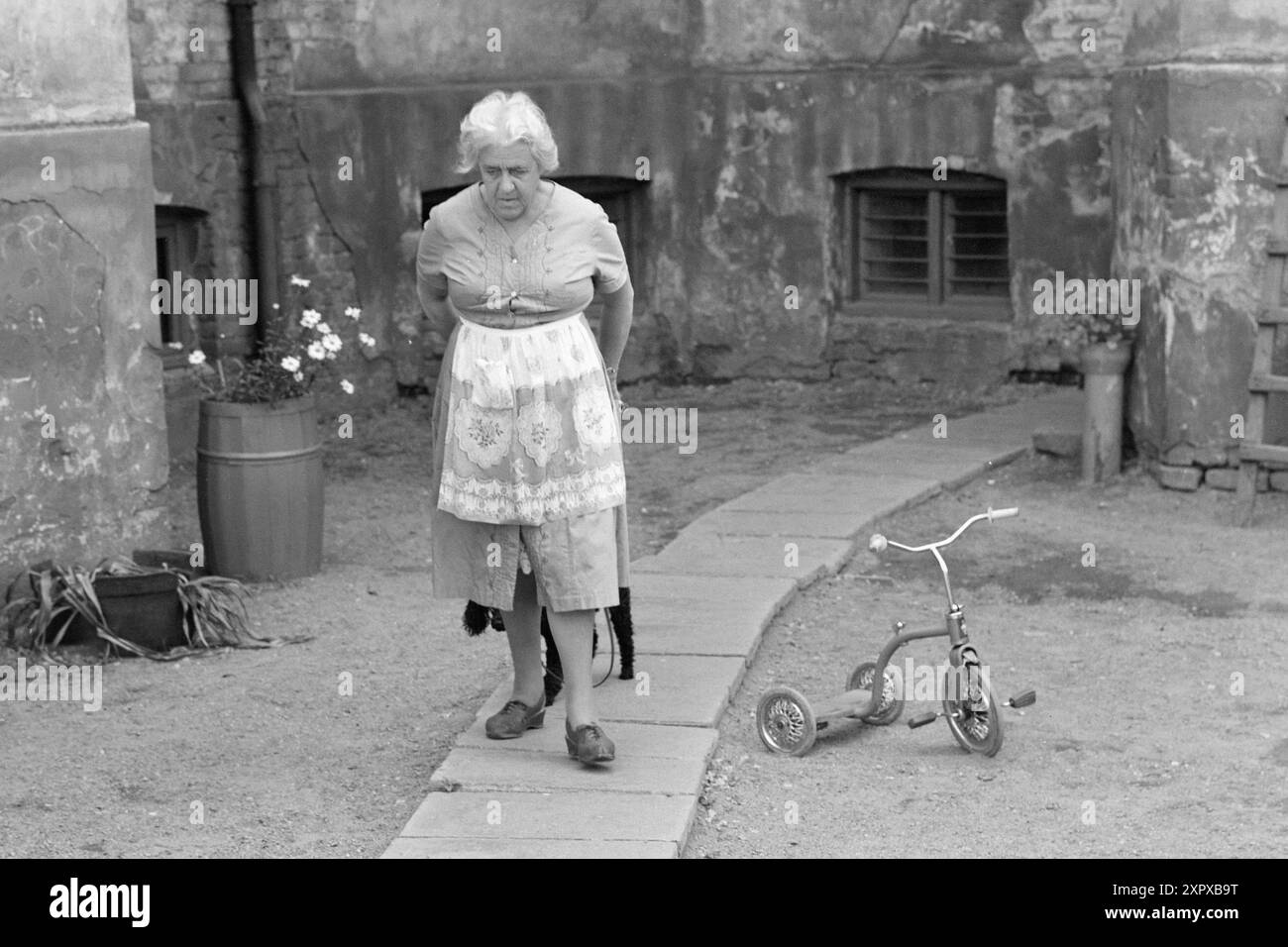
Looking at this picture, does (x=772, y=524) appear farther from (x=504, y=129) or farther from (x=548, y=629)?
(x=504, y=129)

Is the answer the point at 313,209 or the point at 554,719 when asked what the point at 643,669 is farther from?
the point at 313,209

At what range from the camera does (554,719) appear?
17.9 ft

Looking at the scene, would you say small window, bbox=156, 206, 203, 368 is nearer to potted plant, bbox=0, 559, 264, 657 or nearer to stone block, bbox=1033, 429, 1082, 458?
potted plant, bbox=0, 559, 264, 657

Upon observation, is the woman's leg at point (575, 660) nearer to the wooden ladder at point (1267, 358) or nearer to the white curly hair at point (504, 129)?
the white curly hair at point (504, 129)

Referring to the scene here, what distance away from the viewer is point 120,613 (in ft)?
22.3

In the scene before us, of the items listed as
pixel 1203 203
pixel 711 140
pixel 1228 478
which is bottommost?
pixel 1228 478

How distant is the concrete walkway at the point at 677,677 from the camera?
466cm

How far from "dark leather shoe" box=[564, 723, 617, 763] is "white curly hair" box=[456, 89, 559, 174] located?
4.80ft

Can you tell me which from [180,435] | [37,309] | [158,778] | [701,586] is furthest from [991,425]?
[158,778]

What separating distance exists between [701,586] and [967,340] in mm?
4810

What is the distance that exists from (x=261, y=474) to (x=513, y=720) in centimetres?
263

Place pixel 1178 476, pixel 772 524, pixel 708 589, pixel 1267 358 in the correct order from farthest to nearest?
pixel 1178 476 → pixel 1267 358 → pixel 772 524 → pixel 708 589

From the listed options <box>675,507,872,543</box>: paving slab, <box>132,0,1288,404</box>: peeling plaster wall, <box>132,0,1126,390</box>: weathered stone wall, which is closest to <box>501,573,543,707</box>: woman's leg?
<box>675,507,872,543</box>: paving slab

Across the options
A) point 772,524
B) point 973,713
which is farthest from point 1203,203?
point 973,713
